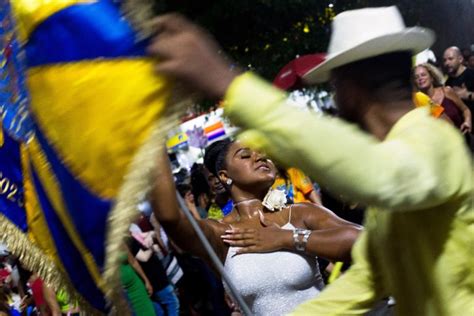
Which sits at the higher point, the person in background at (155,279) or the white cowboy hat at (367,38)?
the white cowboy hat at (367,38)

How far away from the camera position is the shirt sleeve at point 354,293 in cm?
312

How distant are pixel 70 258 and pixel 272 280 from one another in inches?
67.3

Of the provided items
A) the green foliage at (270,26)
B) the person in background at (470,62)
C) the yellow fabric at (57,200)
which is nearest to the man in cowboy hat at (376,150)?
the yellow fabric at (57,200)

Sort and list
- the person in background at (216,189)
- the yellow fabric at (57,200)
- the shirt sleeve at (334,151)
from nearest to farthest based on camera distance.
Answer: the shirt sleeve at (334,151) < the yellow fabric at (57,200) < the person in background at (216,189)

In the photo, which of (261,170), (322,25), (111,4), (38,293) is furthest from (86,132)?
(322,25)

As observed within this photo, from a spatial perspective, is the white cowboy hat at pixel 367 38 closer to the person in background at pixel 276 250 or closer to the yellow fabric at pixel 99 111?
the yellow fabric at pixel 99 111

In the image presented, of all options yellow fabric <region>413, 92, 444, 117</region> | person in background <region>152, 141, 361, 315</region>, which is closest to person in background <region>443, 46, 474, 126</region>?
yellow fabric <region>413, 92, 444, 117</region>

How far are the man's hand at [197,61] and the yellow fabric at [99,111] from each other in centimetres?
28

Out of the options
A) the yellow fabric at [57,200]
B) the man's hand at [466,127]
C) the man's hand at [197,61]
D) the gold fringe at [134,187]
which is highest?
the man's hand at [197,61]

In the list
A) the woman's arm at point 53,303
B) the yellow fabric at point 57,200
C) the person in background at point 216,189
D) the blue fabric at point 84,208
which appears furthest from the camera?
the woman's arm at point 53,303

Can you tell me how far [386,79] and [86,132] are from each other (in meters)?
0.85

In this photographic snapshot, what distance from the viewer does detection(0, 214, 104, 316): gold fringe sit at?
3645mm

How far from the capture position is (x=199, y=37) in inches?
92.9

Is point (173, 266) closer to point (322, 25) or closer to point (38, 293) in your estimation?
point (38, 293)
